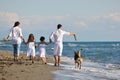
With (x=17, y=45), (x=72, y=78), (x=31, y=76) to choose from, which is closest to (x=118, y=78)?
(x=72, y=78)

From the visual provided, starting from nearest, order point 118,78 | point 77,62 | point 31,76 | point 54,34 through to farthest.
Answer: point 31,76, point 118,78, point 54,34, point 77,62

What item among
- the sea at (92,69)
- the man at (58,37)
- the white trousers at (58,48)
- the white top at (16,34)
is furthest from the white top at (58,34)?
the white top at (16,34)

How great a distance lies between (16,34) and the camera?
16.2 meters

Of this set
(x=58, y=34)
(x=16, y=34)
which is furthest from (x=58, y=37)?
(x=16, y=34)

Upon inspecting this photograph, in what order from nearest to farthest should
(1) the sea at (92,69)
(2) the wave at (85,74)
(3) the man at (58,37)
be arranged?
(2) the wave at (85,74)
(1) the sea at (92,69)
(3) the man at (58,37)

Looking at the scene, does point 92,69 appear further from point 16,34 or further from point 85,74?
point 16,34

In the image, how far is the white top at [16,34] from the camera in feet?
53.0

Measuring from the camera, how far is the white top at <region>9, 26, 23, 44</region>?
53.0ft

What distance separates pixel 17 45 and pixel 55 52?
1.69 m

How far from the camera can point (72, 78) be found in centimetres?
1223

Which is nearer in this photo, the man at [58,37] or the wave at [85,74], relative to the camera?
the wave at [85,74]

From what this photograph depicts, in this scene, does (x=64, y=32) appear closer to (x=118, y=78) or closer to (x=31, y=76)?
(x=118, y=78)

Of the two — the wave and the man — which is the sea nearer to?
the wave

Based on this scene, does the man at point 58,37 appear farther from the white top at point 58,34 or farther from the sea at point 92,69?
the sea at point 92,69
